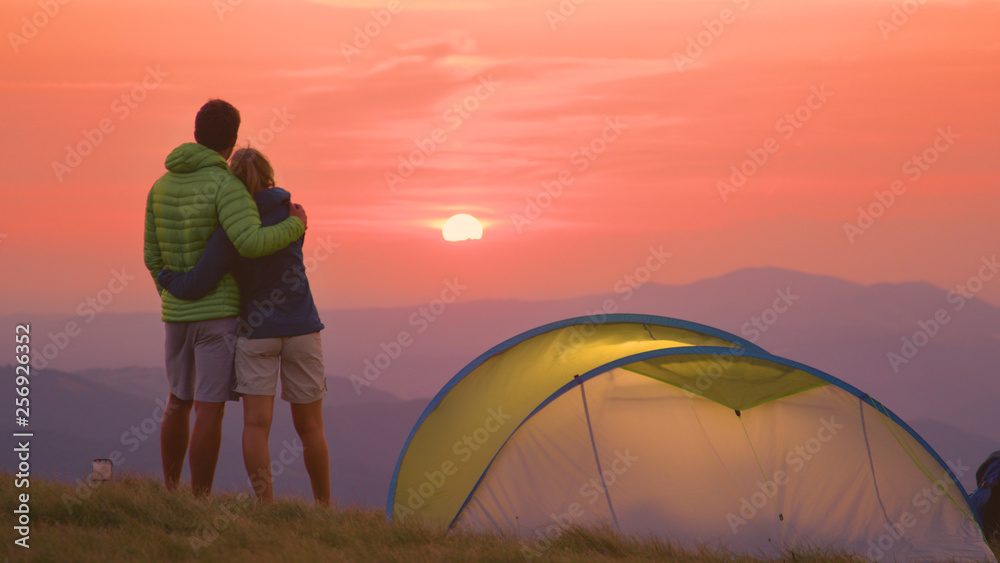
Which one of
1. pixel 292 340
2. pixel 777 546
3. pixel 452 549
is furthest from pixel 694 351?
pixel 292 340

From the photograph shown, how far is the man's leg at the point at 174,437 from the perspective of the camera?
579cm

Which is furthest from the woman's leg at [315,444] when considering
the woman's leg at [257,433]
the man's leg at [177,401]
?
the man's leg at [177,401]

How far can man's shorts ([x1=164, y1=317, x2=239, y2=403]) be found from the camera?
5500 mm

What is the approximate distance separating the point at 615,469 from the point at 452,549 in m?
1.29

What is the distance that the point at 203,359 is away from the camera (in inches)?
217

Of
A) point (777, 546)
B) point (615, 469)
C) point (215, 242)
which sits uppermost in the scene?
point (215, 242)

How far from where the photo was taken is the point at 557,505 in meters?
5.58

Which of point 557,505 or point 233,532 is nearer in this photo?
point 233,532

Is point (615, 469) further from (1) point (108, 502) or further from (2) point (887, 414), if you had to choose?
(1) point (108, 502)
